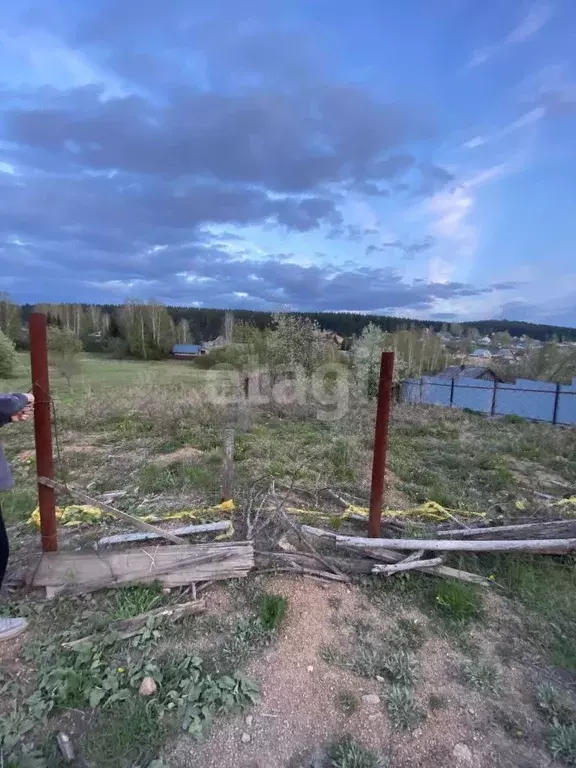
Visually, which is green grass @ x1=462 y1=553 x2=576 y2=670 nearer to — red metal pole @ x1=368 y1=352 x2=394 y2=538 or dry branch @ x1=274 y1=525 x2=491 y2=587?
dry branch @ x1=274 y1=525 x2=491 y2=587

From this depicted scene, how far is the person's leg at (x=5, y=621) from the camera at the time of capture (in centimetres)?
229

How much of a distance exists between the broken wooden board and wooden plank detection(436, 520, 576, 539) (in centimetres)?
178

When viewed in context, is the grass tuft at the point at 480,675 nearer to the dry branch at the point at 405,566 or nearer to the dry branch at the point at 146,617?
the dry branch at the point at 405,566

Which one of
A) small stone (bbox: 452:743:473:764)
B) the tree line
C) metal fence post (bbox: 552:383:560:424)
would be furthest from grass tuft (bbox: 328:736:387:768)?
the tree line

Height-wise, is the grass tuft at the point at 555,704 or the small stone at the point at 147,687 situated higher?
the small stone at the point at 147,687

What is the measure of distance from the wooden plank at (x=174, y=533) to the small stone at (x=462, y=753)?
2.01 metres

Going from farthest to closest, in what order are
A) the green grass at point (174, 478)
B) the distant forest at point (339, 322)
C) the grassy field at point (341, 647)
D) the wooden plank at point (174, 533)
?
the distant forest at point (339, 322) → the green grass at point (174, 478) → the wooden plank at point (174, 533) → the grassy field at point (341, 647)

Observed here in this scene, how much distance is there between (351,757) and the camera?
1.76 m

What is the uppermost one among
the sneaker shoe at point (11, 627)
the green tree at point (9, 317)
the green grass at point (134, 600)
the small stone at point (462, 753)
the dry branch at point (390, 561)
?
the green tree at point (9, 317)

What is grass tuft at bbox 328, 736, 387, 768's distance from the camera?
175 centimetres

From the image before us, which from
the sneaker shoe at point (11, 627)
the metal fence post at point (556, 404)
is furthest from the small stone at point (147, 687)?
the metal fence post at point (556, 404)

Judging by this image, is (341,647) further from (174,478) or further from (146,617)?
(174,478)

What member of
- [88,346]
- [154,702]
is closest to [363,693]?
[154,702]

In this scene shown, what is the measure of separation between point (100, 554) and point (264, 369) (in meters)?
9.75
